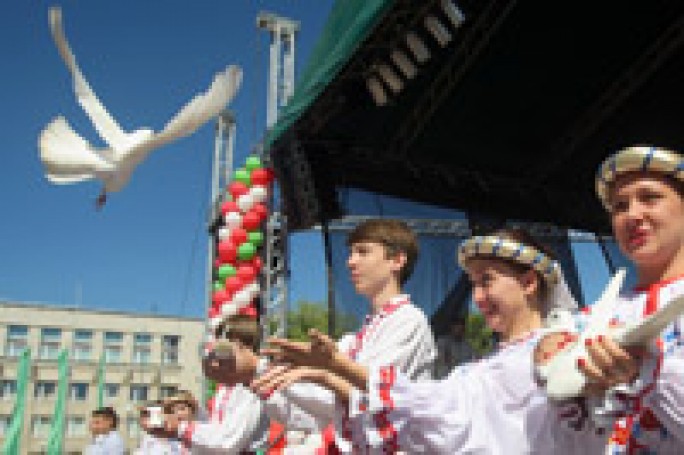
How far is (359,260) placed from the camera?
2.48 m

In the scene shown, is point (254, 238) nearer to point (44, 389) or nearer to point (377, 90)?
point (377, 90)

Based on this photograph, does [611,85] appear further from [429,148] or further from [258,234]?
[258,234]

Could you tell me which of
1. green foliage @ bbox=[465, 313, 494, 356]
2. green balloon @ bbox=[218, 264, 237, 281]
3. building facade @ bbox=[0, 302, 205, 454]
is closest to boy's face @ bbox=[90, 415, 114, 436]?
green balloon @ bbox=[218, 264, 237, 281]

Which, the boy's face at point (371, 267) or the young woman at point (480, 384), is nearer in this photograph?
the young woman at point (480, 384)

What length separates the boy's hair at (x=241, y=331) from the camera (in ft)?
9.38

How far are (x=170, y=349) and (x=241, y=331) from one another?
43.0 meters

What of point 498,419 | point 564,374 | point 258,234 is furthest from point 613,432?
point 258,234

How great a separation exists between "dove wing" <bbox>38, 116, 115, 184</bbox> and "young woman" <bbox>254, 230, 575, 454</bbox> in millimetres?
4665

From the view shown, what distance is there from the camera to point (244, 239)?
27.5 feet

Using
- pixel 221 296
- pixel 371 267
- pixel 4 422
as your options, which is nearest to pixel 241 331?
pixel 371 267

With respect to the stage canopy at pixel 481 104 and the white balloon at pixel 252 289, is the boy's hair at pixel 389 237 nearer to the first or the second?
the stage canopy at pixel 481 104

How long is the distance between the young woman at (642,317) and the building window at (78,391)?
42275 millimetres

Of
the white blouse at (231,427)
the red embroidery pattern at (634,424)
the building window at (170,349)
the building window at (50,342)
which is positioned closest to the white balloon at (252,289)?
the white blouse at (231,427)

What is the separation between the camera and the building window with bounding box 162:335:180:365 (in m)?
43.9
